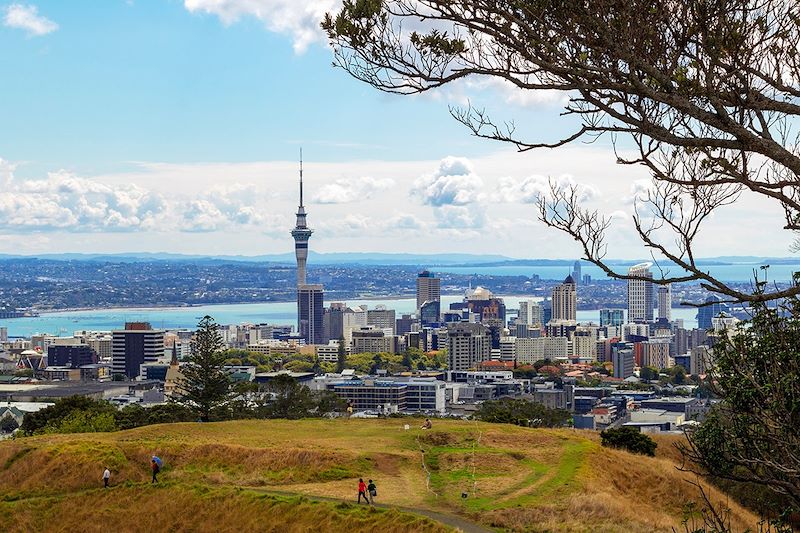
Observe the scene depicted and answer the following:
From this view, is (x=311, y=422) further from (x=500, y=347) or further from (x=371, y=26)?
(x=500, y=347)

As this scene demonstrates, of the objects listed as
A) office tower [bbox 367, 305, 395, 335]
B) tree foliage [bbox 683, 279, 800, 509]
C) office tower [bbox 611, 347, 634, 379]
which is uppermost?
tree foliage [bbox 683, 279, 800, 509]

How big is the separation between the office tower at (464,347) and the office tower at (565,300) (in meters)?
52.5

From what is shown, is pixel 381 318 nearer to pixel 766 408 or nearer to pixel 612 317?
pixel 612 317

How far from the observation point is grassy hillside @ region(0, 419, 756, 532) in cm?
1516

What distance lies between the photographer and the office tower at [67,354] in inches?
4395

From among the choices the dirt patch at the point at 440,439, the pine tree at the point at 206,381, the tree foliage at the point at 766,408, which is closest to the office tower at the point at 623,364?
the pine tree at the point at 206,381

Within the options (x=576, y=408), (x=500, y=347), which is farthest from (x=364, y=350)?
(x=576, y=408)

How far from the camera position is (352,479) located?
17.5 m

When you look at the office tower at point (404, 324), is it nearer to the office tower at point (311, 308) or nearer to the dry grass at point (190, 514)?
the office tower at point (311, 308)

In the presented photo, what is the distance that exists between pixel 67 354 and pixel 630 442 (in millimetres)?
96484

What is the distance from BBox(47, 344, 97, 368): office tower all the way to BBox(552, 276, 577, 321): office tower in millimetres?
72482

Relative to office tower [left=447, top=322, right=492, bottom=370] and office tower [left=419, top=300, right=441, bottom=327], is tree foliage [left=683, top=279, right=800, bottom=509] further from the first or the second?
office tower [left=419, top=300, right=441, bottom=327]

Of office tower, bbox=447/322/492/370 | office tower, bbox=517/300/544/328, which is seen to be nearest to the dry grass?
office tower, bbox=447/322/492/370

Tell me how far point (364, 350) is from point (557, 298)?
51.8 meters
